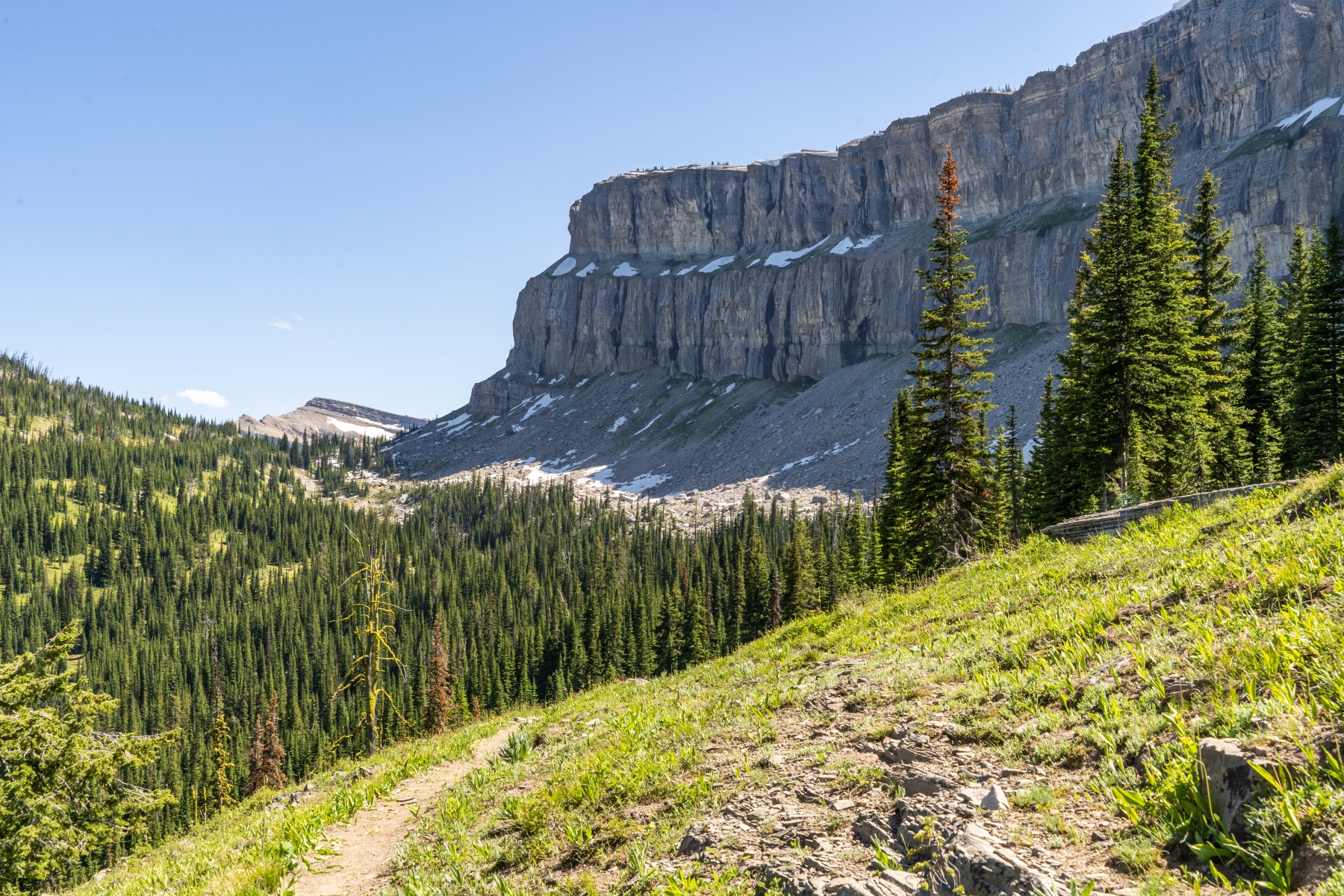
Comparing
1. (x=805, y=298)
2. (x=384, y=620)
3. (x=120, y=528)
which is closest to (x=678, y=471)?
(x=805, y=298)

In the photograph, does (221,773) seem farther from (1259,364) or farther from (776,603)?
(1259,364)

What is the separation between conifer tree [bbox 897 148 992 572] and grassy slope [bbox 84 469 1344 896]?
1508 centimetres

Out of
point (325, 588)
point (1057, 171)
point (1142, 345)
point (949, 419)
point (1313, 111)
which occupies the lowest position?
point (325, 588)

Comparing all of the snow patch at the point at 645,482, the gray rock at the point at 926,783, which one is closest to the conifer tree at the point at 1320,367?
the gray rock at the point at 926,783

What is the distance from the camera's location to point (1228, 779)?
4.21m

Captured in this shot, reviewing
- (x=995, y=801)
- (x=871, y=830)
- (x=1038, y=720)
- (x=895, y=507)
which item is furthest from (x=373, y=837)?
(x=895, y=507)

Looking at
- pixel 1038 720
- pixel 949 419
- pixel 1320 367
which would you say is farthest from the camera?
pixel 1320 367

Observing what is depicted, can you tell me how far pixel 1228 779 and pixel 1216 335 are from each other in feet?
116

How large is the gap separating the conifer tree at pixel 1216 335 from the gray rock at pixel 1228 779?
1215 inches

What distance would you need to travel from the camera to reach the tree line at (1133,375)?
2645 centimetres

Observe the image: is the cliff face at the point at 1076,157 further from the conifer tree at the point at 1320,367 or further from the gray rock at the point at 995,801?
the gray rock at the point at 995,801

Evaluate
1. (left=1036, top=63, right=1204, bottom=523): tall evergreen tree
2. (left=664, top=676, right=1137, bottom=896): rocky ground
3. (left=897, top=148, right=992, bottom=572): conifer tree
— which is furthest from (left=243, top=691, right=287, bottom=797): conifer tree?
(left=664, top=676, right=1137, bottom=896): rocky ground

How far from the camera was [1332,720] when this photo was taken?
4.32m

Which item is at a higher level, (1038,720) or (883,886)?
(1038,720)
